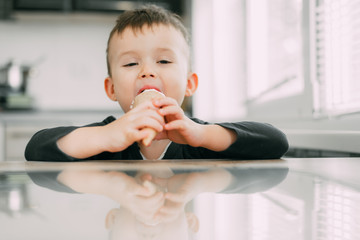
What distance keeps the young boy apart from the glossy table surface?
12.5 inches

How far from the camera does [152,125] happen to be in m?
0.70

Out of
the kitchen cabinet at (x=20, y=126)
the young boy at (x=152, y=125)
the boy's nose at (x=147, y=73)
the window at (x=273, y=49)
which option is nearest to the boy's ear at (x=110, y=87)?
the young boy at (x=152, y=125)

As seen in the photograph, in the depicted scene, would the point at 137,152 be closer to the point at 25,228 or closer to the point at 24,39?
the point at 25,228

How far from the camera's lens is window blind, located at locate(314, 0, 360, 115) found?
1222mm

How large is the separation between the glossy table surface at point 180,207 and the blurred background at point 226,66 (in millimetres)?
782

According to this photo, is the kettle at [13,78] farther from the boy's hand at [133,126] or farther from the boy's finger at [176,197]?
the boy's finger at [176,197]

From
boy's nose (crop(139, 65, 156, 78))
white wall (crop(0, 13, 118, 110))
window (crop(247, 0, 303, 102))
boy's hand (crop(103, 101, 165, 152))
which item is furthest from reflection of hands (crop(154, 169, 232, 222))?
white wall (crop(0, 13, 118, 110))

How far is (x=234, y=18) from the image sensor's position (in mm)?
2764

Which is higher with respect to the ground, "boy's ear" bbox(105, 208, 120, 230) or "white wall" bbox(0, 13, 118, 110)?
Result: "white wall" bbox(0, 13, 118, 110)

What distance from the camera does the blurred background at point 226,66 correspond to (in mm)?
1299

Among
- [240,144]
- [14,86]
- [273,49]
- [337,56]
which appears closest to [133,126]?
[240,144]

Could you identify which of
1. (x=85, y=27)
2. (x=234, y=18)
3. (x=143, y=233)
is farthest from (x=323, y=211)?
(x=85, y=27)

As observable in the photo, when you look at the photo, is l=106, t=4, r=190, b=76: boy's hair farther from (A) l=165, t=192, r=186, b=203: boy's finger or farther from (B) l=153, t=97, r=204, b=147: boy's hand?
(A) l=165, t=192, r=186, b=203: boy's finger

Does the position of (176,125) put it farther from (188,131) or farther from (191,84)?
(191,84)
